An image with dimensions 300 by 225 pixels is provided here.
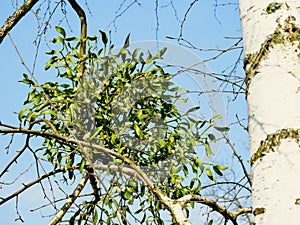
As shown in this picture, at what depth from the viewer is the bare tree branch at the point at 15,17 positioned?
1.56 meters

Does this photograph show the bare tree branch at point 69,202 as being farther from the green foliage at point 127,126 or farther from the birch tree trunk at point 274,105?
the birch tree trunk at point 274,105

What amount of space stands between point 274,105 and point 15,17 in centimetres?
123

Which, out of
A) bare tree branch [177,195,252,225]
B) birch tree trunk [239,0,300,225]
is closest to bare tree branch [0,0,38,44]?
bare tree branch [177,195,252,225]

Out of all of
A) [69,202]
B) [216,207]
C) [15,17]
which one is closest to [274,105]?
[216,207]

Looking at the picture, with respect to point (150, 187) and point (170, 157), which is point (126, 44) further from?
point (150, 187)

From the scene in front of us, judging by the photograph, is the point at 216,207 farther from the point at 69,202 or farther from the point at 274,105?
the point at 274,105

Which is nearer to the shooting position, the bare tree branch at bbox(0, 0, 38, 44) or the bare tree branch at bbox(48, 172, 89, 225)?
the bare tree branch at bbox(48, 172, 89, 225)

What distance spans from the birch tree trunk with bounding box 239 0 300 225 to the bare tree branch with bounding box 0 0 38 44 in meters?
1.08

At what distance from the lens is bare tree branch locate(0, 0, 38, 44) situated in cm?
156

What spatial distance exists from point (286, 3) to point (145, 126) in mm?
791

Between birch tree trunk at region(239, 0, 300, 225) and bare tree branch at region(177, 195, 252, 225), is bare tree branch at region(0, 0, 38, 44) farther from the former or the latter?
birch tree trunk at region(239, 0, 300, 225)

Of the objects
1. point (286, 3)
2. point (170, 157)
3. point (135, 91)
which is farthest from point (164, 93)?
point (286, 3)

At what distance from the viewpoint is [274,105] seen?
55 centimetres

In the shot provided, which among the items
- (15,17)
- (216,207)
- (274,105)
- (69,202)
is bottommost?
(274,105)
